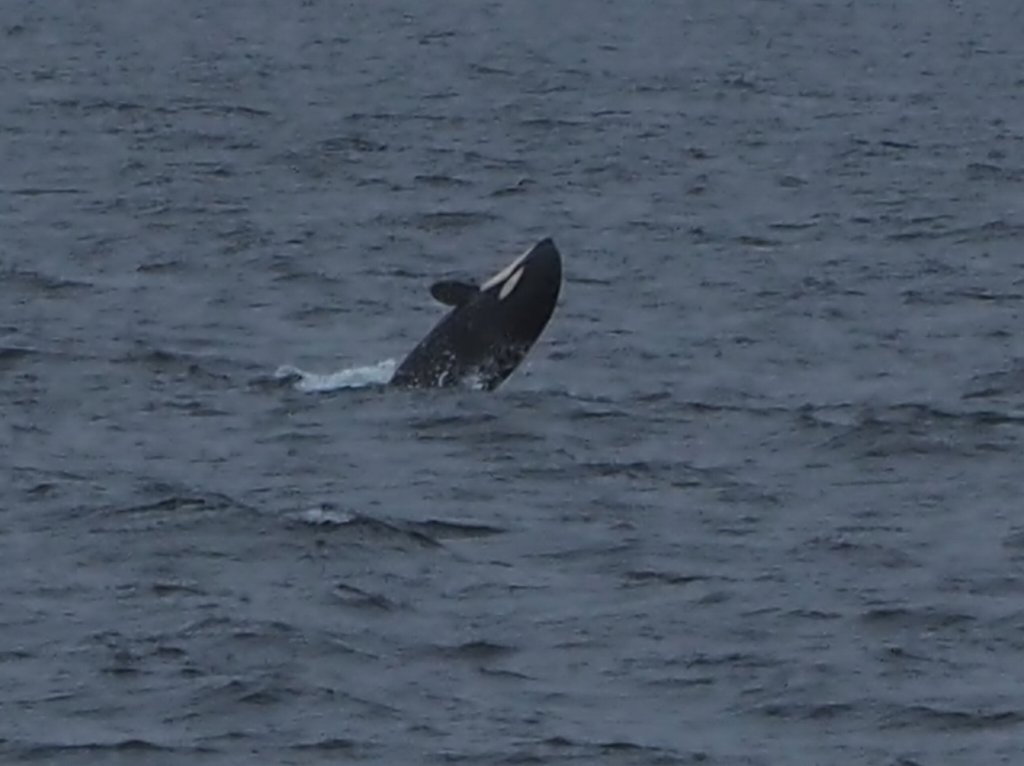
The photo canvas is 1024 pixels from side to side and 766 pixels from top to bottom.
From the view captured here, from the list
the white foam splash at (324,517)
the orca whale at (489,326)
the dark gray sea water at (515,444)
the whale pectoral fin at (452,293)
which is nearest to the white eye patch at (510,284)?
the orca whale at (489,326)

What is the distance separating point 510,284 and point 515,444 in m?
1.46

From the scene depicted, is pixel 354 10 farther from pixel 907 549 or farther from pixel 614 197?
pixel 907 549

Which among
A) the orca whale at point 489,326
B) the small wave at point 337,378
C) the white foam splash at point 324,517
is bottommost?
the small wave at point 337,378

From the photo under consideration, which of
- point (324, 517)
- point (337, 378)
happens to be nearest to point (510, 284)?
point (337, 378)

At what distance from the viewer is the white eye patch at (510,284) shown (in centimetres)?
2197

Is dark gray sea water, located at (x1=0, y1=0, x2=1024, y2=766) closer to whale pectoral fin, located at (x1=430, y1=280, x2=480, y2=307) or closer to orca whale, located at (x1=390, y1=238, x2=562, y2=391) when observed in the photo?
orca whale, located at (x1=390, y1=238, x2=562, y2=391)

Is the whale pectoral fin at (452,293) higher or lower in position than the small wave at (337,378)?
higher

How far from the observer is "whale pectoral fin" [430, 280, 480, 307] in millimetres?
21922

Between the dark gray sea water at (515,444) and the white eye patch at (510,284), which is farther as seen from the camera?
the white eye patch at (510,284)

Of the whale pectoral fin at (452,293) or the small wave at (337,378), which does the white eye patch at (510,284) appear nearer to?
the whale pectoral fin at (452,293)

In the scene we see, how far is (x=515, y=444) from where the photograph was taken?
827 inches

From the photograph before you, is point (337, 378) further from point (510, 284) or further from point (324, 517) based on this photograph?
point (324, 517)

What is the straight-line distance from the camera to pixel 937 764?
14.7 m

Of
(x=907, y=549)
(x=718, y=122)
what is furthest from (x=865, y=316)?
(x=718, y=122)
